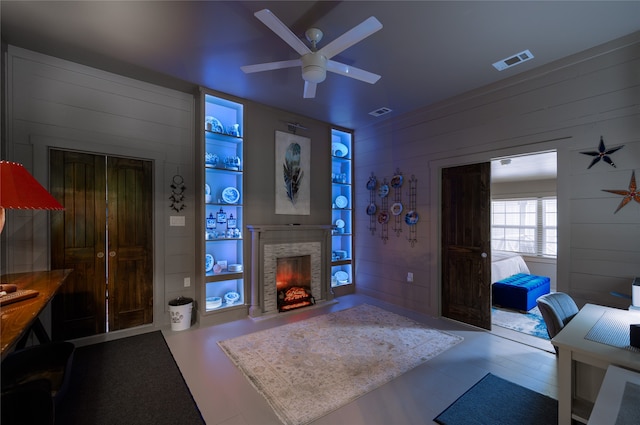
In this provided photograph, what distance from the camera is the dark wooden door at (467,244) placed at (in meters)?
3.37

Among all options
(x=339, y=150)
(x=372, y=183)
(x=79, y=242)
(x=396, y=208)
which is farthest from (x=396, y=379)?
(x=339, y=150)

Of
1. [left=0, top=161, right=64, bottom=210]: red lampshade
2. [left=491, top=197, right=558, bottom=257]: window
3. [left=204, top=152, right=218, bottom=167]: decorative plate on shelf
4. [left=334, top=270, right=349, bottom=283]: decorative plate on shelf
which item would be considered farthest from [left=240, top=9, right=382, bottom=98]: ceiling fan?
[left=491, top=197, right=558, bottom=257]: window

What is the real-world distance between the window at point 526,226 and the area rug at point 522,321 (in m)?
2.32

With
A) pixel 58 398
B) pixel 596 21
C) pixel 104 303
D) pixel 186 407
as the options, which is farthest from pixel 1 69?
pixel 596 21

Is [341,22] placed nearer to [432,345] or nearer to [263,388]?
[263,388]

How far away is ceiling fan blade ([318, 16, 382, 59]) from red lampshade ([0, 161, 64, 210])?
7.34 feet

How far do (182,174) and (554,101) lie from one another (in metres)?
4.44

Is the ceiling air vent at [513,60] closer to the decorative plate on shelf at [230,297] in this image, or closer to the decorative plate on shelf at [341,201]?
the decorative plate on shelf at [341,201]

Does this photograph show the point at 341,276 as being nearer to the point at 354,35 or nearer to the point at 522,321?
the point at 522,321

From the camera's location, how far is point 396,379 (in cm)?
234

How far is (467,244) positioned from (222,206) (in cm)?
340

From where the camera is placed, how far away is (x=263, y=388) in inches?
87.2

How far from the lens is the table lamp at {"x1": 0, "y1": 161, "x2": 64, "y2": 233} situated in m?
1.64

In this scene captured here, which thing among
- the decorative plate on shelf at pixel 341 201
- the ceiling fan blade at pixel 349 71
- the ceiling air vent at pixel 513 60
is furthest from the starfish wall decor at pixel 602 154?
the decorative plate on shelf at pixel 341 201
